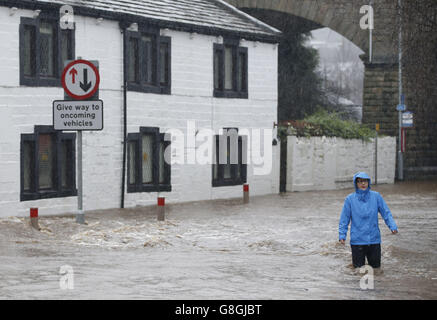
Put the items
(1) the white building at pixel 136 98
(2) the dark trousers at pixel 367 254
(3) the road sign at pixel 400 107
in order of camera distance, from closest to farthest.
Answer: (2) the dark trousers at pixel 367 254 < (1) the white building at pixel 136 98 < (3) the road sign at pixel 400 107

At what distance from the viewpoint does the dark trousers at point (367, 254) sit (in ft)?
41.7

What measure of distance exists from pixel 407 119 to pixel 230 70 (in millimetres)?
11822

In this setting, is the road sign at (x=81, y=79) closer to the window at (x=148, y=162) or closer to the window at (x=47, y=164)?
the window at (x=47, y=164)

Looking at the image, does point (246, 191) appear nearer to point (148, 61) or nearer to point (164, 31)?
point (148, 61)

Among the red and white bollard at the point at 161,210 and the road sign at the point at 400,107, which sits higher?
the road sign at the point at 400,107

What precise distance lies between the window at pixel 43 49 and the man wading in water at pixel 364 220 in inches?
494

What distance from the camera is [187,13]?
29500 millimetres

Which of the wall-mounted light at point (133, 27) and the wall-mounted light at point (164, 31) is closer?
the wall-mounted light at point (133, 27)

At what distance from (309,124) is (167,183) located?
876 cm

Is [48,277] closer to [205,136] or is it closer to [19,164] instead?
[19,164]

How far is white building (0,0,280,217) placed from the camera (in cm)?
2286

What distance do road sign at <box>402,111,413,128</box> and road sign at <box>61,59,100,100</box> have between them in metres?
24.2
